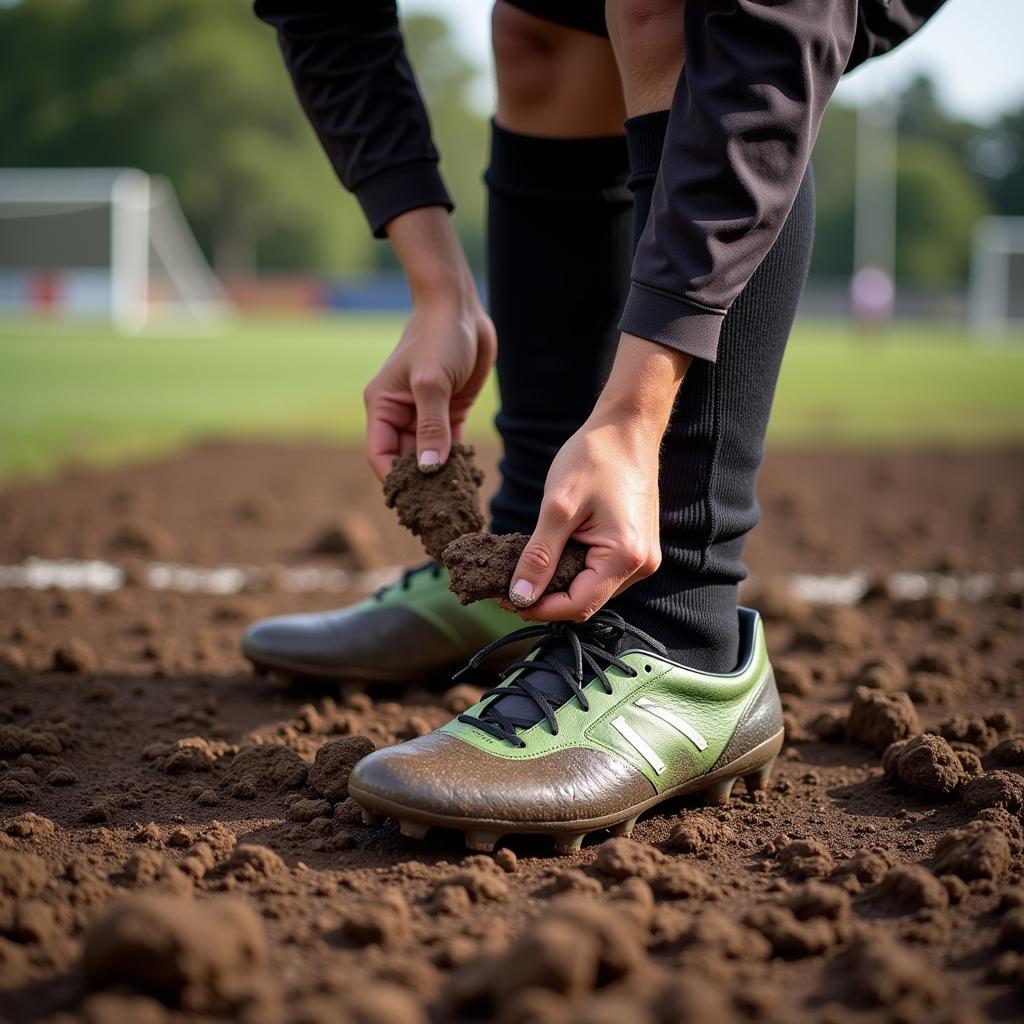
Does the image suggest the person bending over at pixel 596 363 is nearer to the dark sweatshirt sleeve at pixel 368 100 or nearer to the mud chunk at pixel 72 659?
the dark sweatshirt sleeve at pixel 368 100

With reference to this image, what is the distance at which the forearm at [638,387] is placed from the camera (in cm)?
140

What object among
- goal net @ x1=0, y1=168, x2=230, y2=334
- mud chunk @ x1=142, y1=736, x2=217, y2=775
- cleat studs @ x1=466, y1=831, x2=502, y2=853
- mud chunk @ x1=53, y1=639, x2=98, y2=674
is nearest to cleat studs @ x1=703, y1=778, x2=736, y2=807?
cleat studs @ x1=466, y1=831, x2=502, y2=853

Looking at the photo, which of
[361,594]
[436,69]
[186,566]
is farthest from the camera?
[436,69]

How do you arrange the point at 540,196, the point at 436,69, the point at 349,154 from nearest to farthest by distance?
the point at 349,154
the point at 540,196
the point at 436,69

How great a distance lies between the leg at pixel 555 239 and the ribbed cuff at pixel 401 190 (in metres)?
0.24

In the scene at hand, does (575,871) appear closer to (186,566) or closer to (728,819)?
(728,819)

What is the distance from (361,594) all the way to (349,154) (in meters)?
1.25

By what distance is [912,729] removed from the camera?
1859mm

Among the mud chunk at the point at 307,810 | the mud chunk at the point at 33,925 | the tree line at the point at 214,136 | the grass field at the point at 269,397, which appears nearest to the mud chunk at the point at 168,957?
the mud chunk at the point at 33,925

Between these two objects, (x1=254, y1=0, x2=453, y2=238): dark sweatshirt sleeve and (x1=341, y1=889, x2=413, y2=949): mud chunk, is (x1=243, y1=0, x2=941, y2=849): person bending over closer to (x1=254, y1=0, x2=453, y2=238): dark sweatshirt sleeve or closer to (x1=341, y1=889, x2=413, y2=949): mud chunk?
(x1=254, y1=0, x2=453, y2=238): dark sweatshirt sleeve

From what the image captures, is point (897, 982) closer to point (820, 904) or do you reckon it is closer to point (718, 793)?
point (820, 904)

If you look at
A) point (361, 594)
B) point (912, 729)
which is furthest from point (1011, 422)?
point (912, 729)

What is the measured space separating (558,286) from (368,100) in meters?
0.45

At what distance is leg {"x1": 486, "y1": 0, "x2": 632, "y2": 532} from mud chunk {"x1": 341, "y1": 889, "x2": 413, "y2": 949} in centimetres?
101
